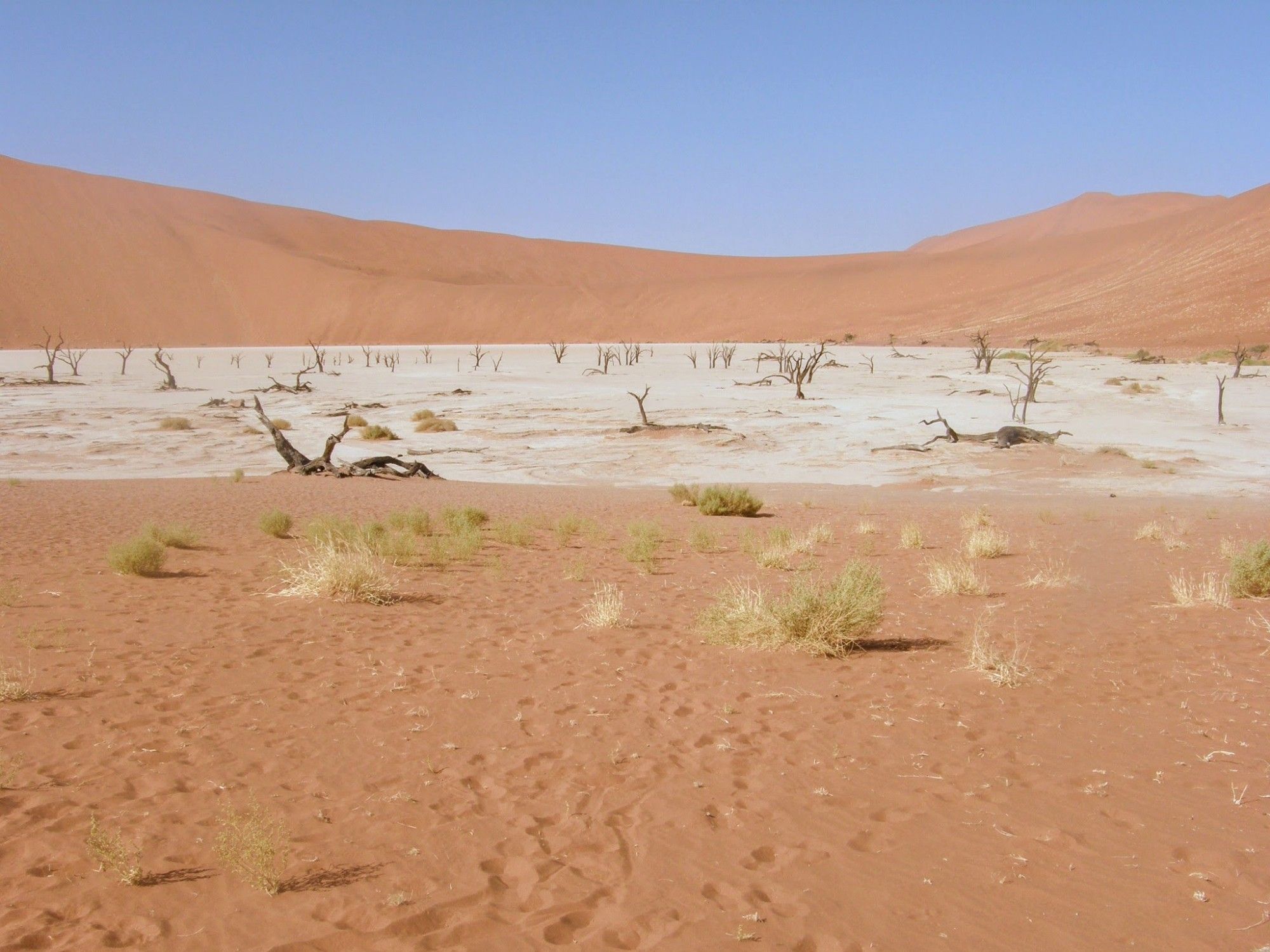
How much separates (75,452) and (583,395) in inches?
705

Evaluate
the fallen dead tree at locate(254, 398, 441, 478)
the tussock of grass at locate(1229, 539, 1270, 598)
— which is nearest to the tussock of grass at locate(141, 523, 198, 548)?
the fallen dead tree at locate(254, 398, 441, 478)

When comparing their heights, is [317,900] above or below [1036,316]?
below

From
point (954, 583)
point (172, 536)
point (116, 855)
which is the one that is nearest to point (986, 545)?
point (954, 583)

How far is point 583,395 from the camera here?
36594mm

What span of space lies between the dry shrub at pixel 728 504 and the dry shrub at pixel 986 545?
3.68 meters

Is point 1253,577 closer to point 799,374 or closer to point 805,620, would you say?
point 805,620

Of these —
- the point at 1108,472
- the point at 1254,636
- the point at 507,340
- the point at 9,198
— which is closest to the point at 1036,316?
the point at 507,340

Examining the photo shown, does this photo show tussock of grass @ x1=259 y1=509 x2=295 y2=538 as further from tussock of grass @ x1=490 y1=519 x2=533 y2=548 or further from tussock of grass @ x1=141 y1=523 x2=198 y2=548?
tussock of grass @ x1=490 y1=519 x2=533 y2=548

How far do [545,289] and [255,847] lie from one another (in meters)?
106

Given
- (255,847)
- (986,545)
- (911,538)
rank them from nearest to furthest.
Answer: (255,847) < (986,545) < (911,538)

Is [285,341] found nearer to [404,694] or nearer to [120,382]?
[120,382]

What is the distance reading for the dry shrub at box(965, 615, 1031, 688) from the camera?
6.40 metres

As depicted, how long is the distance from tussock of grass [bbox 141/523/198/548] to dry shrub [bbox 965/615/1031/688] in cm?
863

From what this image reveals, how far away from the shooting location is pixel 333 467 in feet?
65.6
